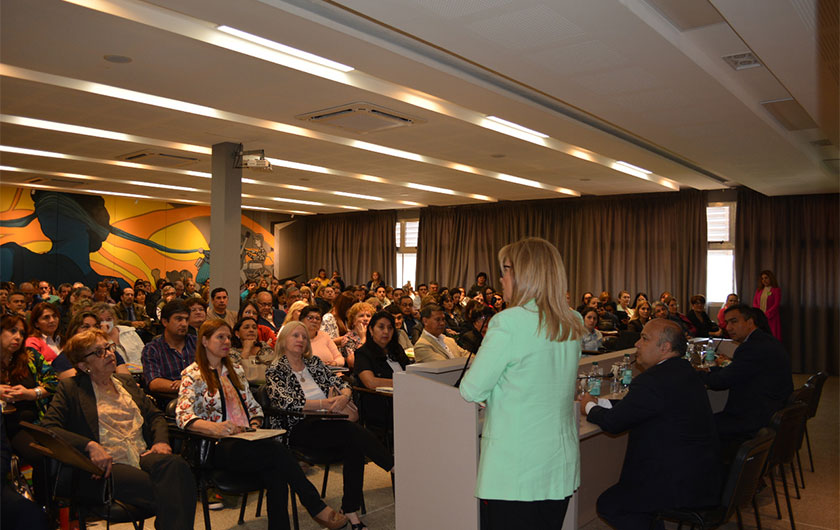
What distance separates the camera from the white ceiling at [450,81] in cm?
385

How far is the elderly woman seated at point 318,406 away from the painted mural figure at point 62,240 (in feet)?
39.0

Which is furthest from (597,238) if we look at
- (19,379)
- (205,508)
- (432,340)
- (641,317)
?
(19,379)

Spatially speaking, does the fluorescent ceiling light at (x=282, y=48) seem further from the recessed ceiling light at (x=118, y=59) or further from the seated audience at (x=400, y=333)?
the seated audience at (x=400, y=333)

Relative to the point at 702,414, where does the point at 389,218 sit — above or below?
above

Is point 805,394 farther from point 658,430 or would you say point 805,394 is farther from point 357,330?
point 357,330

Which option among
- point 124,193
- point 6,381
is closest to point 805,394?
point 6,381

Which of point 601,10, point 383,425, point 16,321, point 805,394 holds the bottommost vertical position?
point 383,425

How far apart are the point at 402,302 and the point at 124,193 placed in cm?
834

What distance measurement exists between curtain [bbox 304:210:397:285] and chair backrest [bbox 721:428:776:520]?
14425 millimetres

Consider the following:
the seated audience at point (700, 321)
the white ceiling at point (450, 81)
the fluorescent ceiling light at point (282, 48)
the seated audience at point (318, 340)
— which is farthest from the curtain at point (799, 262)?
the fluorescent ceiling light at point (282, 48)

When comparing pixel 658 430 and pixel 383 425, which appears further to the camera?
pixel 383 425

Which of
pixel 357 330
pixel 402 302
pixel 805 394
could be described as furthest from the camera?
pixel 402 302

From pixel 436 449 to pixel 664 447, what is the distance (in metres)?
1.04

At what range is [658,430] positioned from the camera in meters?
2.90
